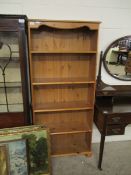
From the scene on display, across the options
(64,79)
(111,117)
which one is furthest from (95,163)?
(64,79)

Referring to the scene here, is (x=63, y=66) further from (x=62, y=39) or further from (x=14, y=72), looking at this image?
(x=14, y=72)

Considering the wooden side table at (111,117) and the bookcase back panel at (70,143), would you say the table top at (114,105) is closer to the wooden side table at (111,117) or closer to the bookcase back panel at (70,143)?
the wooden side table at (111,117)

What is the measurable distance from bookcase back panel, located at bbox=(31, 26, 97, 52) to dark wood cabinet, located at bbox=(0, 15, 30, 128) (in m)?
0.30

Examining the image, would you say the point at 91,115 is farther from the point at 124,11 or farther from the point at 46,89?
the point at 124,11

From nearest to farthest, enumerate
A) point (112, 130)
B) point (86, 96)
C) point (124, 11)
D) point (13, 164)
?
point (13, 164) < point (112, 130) < point (124, 11) < point (86, 96)

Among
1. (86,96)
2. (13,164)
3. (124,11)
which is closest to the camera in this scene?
(13,164)

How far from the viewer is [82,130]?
2139mm

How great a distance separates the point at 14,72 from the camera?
1.77 m

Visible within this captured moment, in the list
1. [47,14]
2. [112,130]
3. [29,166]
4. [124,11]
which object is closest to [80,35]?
[47,14]

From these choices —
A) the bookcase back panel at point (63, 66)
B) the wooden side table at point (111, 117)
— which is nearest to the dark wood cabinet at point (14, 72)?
the bookcase back panel at point (63, 66)

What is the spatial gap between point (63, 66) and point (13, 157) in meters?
1.15

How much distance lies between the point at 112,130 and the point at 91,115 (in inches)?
11.9

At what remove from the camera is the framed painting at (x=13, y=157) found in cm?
172

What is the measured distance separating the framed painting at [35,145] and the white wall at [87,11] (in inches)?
49.4
